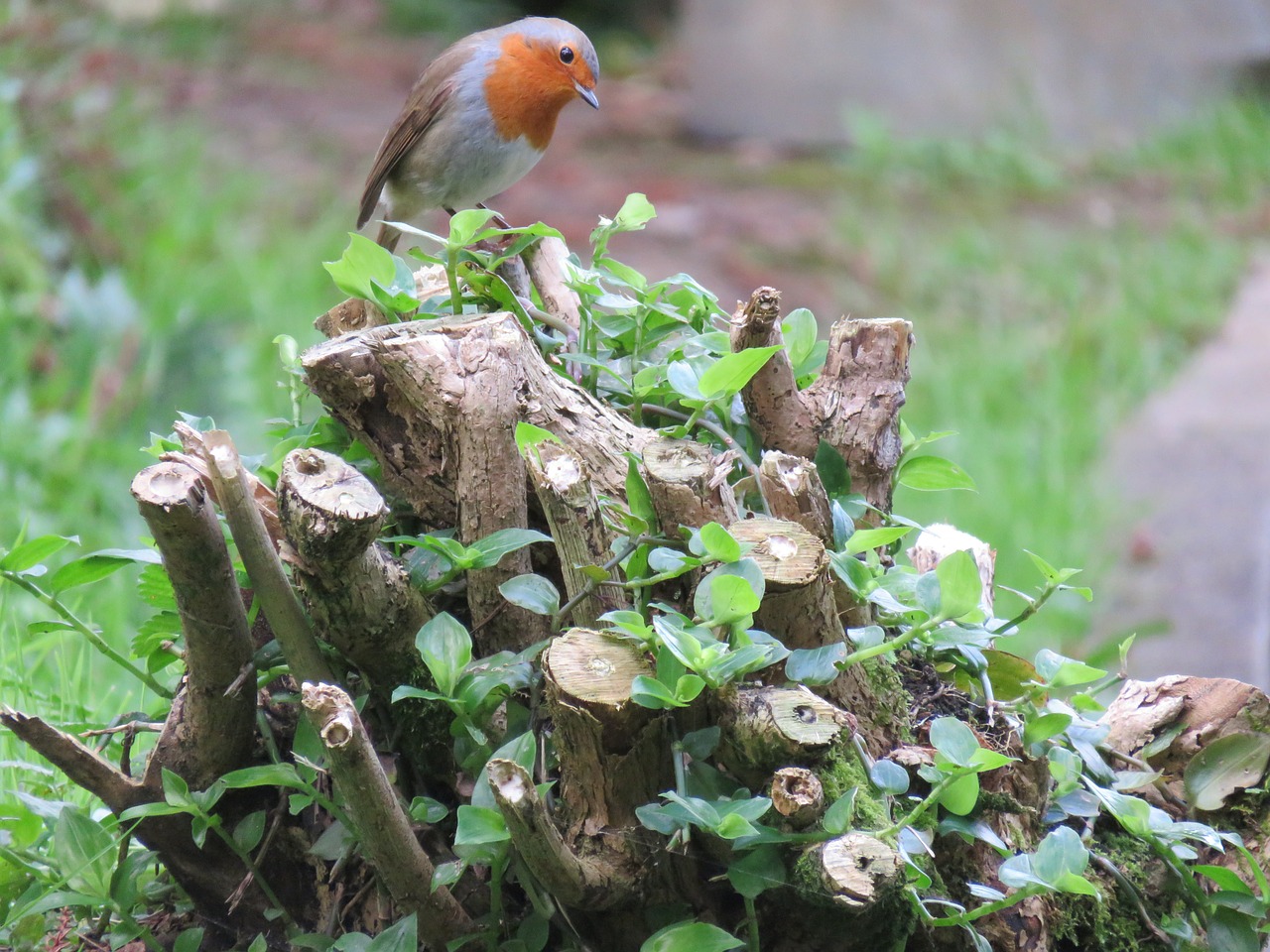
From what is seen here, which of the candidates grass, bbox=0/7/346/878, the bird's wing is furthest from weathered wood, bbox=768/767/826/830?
the bird's wing

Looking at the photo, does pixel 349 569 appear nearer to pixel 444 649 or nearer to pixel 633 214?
pixel 444 649

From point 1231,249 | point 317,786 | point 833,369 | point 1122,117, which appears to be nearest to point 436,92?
point 833,369

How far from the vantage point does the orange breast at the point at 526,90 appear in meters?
2.64

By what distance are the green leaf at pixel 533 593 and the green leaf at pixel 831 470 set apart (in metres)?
0.33

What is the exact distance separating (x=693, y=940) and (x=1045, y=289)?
443cm

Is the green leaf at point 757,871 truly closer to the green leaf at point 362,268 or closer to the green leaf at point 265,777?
the green leaf at point 265,777

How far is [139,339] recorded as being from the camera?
12.5 ft

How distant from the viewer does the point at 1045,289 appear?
5070mm

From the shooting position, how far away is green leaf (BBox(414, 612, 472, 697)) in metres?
1.08

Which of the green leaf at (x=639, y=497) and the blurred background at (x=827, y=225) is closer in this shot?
the green leaf at (x=639, y=497)

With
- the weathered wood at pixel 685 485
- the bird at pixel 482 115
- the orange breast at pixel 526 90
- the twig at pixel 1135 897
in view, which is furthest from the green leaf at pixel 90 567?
the orange breast at pixel 526 90

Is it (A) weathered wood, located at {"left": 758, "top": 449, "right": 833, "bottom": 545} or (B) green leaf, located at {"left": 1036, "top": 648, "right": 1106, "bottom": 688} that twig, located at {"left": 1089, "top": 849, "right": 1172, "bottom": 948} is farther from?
(A) weathered wood, located at {"left": 758, "top": 449, "right": 833, "bottom": 545}

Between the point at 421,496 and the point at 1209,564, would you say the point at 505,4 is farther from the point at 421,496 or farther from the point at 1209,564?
the point at 421,496

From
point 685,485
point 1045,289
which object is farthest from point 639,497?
point 1045,289
